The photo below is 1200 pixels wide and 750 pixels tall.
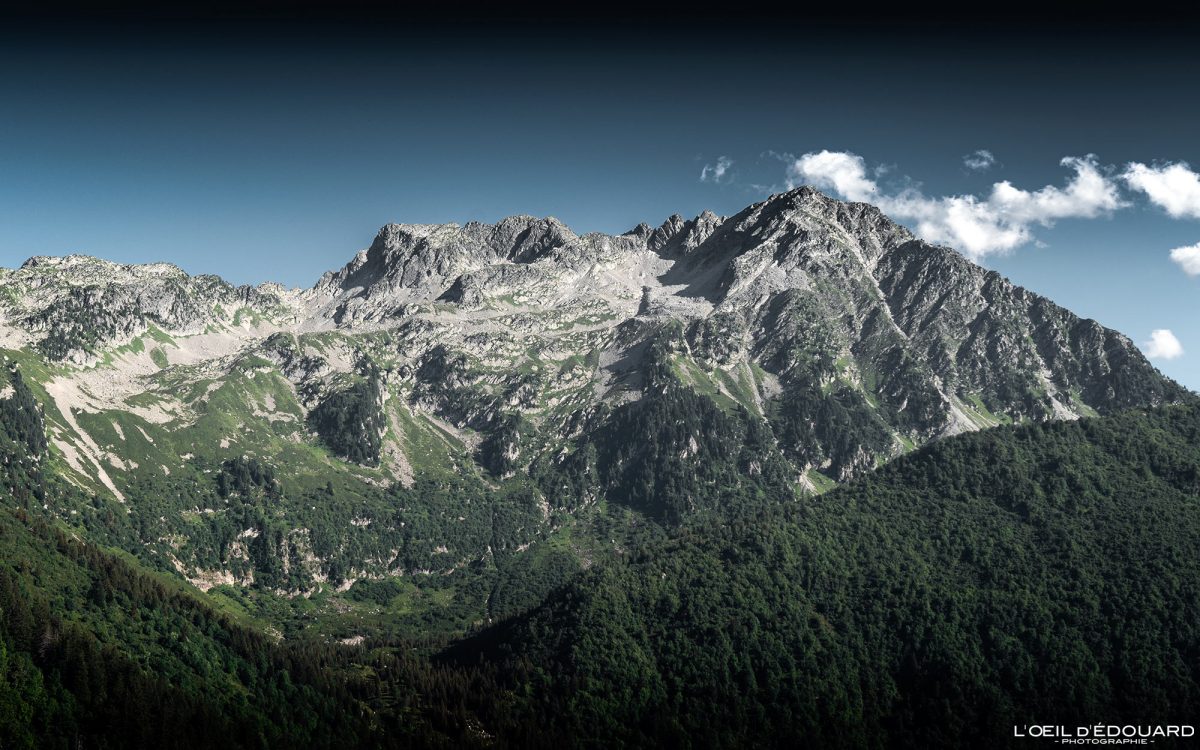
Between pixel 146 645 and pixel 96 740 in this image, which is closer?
pixel 96 740

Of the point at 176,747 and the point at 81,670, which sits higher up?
the point at 81,670

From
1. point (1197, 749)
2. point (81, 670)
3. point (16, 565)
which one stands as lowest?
point (1197, 749)

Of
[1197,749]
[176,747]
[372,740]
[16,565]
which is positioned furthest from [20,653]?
[1197,749]

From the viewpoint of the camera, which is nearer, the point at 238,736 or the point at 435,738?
the point at 238,736

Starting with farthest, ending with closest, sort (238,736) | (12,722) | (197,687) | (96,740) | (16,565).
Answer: (16,565)
(197,687)
(238,736)
(96,740)
(12,722)

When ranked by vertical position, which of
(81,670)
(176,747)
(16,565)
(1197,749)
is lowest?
(1197,749)

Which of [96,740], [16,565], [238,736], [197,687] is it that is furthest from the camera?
[16,565]

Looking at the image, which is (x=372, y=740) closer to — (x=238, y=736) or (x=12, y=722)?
(x=238, y=736)

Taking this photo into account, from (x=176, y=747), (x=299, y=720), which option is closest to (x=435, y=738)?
(x=299, y=720)

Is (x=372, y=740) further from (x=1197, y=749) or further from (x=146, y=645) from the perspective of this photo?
(x=1197, y=749)
